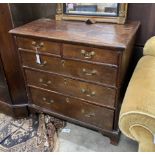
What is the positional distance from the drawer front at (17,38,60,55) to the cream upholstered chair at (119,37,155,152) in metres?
0.55

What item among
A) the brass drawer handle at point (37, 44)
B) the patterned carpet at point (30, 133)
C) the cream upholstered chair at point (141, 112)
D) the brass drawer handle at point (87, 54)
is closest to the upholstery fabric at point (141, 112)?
the cream upholstered chair at point (141, 112)

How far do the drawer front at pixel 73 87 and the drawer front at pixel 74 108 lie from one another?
0.21 ft

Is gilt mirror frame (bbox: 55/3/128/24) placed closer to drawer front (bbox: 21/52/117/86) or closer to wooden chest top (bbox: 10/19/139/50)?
wooden chest top (bbox: 10/19/139/50)

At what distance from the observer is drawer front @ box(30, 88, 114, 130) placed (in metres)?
1.39

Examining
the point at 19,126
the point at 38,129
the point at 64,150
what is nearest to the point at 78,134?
the point at 64,150

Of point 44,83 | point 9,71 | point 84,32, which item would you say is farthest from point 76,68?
point 9,71

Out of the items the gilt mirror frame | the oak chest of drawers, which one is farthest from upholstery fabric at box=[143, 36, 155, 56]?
the gilt mirror frame

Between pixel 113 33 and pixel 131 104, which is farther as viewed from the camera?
pixel 113 33

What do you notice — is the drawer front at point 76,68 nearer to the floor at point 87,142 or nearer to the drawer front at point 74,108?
the drawer front at point 74,108

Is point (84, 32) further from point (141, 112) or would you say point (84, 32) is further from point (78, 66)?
point (141, 112)

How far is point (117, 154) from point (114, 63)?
746 mm

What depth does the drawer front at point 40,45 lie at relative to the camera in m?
1.25

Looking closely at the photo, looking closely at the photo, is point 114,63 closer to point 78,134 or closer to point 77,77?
point 77,77

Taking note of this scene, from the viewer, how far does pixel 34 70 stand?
4.78 ft
